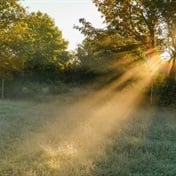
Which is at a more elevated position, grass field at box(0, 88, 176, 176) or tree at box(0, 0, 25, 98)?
tree at box(0, 0, 25, 98)

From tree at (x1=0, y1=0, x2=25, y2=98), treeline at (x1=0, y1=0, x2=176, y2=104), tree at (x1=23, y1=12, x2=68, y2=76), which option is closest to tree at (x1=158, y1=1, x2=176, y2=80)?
treeline at (x1=0, y1=0, x2=176, y2=104)

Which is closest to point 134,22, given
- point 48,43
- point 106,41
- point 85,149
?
point 106,41

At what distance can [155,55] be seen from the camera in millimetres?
27203

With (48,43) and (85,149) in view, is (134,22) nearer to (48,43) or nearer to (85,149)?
(85,149)

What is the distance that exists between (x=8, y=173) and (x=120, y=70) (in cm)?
2161

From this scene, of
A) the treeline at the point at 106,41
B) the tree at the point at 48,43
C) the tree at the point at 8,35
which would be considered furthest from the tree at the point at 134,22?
the tree at the point at 48,43

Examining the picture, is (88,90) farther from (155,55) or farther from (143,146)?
(143,146)

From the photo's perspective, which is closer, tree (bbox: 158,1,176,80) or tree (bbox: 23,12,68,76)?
tree (bbox: 158,1,176,80)

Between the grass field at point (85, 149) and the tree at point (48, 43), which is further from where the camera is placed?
the tree at point (48, 43)

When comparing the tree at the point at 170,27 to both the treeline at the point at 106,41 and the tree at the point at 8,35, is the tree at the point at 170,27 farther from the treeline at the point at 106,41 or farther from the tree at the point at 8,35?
the tree at the point at 8,35

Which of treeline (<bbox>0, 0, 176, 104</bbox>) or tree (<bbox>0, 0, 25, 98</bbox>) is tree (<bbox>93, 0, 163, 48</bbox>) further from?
tree (<bbox>0, 0, 25, 98</bbox>)

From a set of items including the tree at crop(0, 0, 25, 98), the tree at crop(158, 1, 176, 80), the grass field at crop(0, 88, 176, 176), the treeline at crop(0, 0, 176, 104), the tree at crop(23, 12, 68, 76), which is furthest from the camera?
the tree at crop(23, 12, 68, 76)

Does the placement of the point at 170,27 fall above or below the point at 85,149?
above

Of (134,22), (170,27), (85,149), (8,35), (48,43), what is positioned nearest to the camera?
(85,149)
